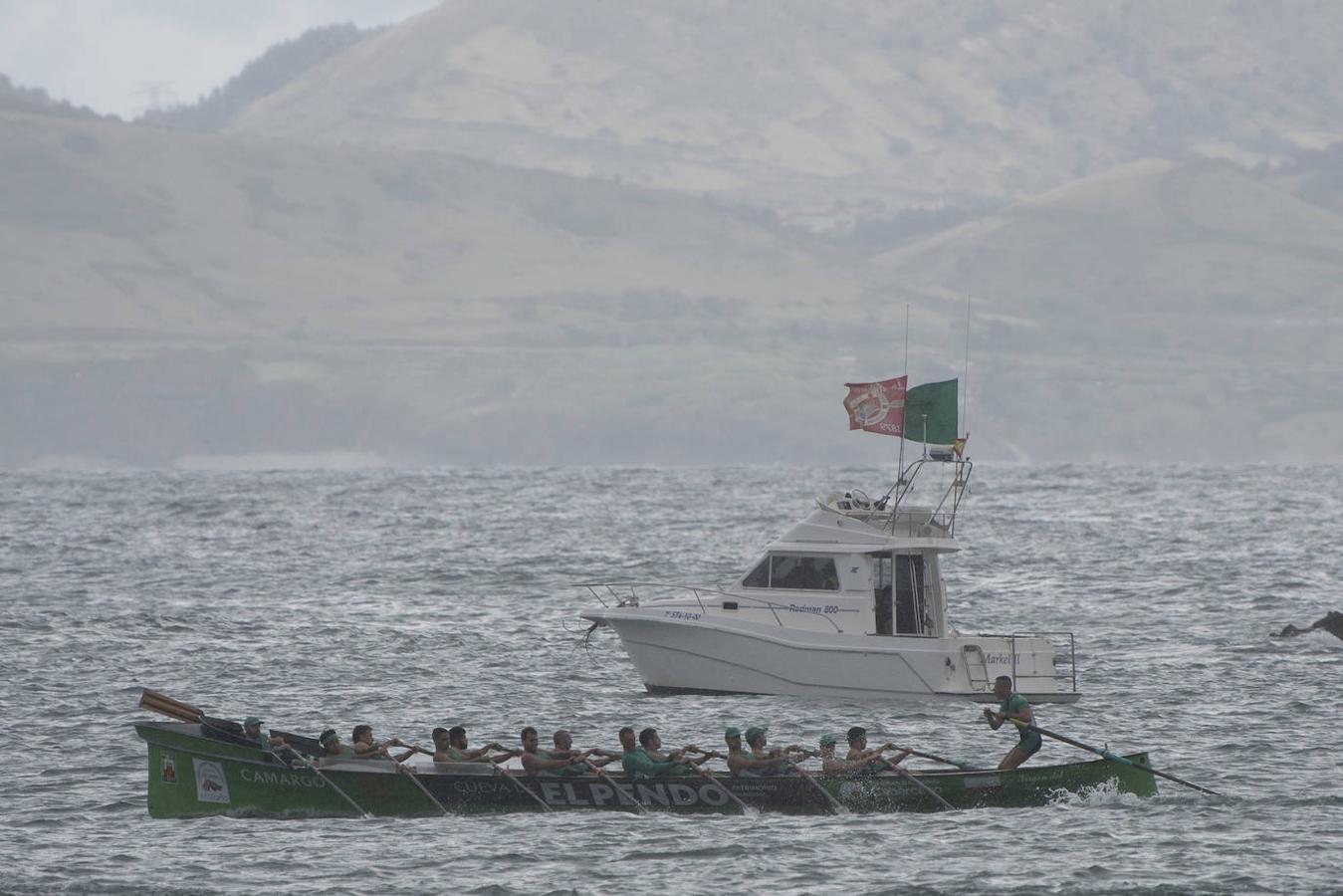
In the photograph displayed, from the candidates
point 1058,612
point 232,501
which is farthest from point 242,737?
point 232,501

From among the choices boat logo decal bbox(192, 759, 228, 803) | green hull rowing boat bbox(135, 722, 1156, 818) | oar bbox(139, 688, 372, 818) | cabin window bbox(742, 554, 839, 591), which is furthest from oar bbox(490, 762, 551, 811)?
cabin window bbox(742, 554, 839, 591)

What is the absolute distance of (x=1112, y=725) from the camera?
43.3m

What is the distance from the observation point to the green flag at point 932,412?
43.5m

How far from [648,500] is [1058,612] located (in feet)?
319

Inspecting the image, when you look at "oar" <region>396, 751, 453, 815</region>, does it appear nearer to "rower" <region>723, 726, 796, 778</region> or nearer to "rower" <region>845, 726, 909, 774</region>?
"rower" <region>723, 726, 796, 778</region>

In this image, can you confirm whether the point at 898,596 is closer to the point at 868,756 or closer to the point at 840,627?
the point at 840,627

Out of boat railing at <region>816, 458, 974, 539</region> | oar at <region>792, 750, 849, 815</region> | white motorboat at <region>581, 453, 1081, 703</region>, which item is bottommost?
oar at <region>792, 750, 849, 815</region>

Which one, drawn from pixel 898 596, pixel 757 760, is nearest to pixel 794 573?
pixel 898 596

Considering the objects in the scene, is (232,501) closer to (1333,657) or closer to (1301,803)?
(1333,657)

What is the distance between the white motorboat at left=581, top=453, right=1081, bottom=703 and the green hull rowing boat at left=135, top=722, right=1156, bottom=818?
7.92 meters

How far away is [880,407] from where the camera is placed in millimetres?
43969

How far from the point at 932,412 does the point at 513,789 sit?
14.0 meters

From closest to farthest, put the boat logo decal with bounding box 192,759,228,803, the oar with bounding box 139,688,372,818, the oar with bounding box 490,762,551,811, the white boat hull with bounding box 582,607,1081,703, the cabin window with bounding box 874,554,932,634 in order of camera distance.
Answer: the oar with bounding box 139,688,372,818 < the boat logo decal with bounding box 192,759,228,803 < the oar with bounding box 490,762,551,811 < the white boat hull with bounding box 582,607,1081,703 < the cabin window with bounding box 874,554,932,634

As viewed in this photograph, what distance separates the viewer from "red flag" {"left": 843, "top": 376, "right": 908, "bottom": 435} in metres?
44.0
